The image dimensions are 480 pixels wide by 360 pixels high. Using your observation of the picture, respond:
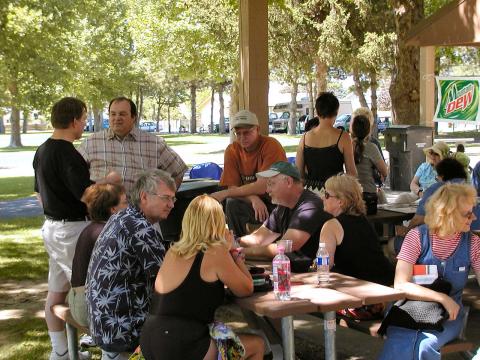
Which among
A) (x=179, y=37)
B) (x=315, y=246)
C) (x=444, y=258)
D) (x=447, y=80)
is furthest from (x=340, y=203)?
(x=179, y=37)

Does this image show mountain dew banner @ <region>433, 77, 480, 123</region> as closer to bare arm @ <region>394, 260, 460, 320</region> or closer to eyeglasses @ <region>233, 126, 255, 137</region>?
eyeglasses @ <region>233, 126, 255, 137</region>

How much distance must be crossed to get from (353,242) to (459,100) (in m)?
4.25

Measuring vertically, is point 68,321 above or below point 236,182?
below

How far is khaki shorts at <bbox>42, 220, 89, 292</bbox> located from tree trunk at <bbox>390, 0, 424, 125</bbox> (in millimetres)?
7994

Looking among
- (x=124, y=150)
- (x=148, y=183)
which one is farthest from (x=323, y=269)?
(x=124, y=150)

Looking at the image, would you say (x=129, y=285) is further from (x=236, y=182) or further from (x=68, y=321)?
(x=236, y=182)

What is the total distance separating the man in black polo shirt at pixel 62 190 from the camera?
500 centimetres

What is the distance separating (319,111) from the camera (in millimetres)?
6438

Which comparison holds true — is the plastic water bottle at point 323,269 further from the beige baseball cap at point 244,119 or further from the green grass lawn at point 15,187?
the green grass lawn at point 15,187

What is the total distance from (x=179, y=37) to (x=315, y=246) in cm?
2568

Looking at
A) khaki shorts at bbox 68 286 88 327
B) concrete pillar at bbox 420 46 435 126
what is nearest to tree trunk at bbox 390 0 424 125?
concrete pillar at bbox 420 46 435 126

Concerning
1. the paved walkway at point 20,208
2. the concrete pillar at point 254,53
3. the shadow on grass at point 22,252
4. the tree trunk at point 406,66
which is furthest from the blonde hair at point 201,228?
the paved walkway at point 20,208

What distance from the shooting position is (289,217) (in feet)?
16.1

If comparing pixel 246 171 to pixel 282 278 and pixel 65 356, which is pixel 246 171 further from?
pixel 282 278
